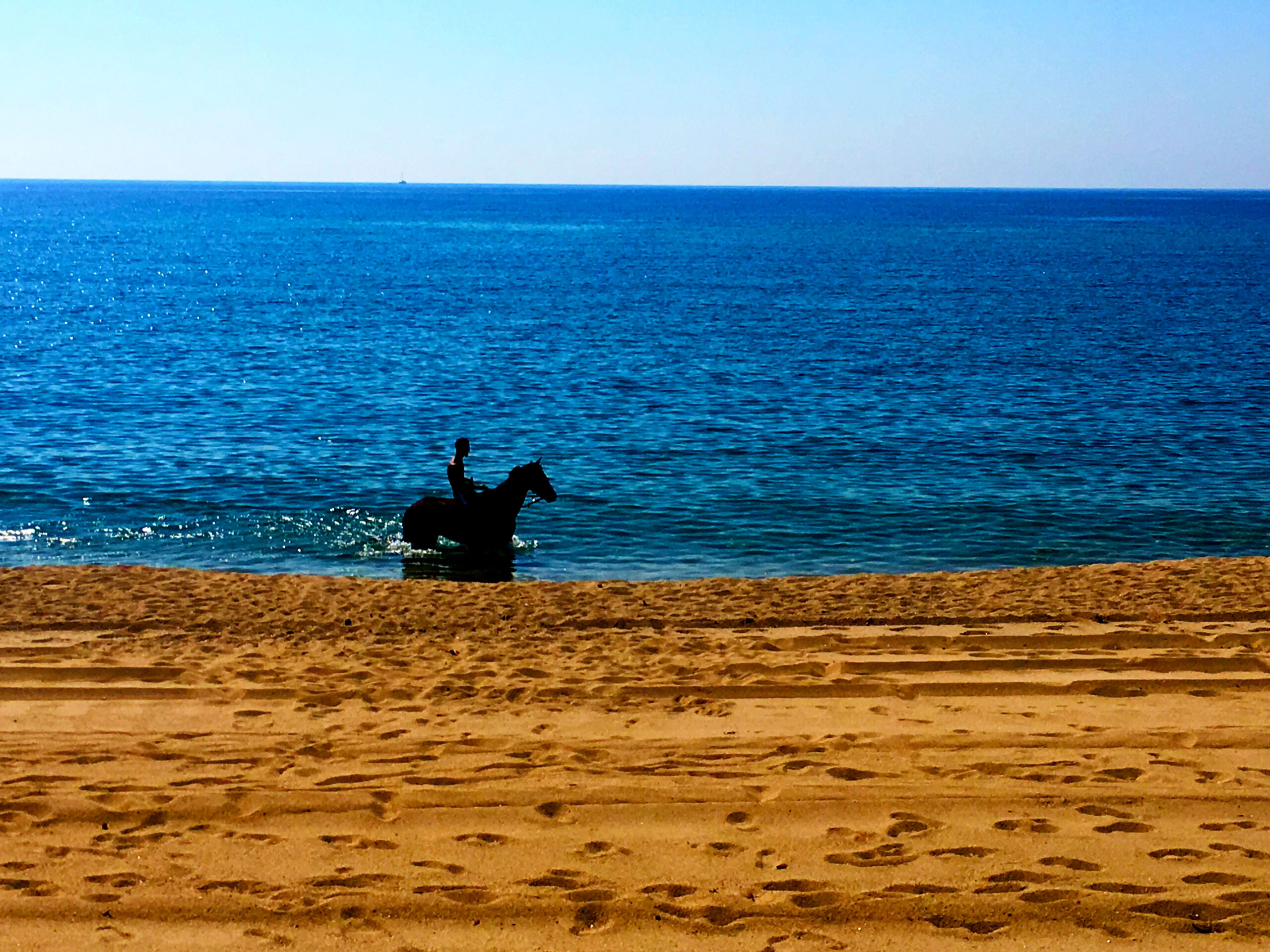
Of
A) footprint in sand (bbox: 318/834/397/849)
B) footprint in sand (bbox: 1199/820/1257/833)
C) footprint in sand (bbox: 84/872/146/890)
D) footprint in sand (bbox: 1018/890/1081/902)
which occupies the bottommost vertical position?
footprint in sand (bbox: 84/872/146/890)

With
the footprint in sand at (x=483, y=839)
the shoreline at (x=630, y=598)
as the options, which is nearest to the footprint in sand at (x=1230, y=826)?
the footprint in sand at (x=483, y=839)

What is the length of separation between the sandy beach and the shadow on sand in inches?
152

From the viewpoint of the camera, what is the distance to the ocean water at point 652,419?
66.4 feet

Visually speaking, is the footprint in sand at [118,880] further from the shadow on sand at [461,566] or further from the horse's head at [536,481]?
the horse's head at [536,481]

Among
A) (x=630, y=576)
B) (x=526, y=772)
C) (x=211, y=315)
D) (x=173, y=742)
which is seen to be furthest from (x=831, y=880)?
(x=211, y=315)

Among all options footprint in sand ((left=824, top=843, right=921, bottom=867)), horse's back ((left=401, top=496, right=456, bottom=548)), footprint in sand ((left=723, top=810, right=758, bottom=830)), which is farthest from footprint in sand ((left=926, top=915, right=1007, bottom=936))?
horse's back ((left=401, top=496, right=456, bottom=548))

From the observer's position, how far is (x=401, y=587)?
15.5 m

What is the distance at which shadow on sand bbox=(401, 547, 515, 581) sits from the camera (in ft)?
59.3

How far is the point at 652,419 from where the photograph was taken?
3156 cm

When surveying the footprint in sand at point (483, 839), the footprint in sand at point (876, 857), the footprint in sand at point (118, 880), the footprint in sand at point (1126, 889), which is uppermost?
the footprint in sand at point (1126, 889)

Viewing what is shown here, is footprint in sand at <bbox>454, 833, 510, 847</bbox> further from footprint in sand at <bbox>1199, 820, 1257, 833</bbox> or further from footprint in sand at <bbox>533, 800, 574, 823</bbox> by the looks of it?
footprint in sand at <bbox>1199, 820, 1257, 833</bbox>

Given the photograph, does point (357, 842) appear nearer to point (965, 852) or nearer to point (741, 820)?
point (741, 820)

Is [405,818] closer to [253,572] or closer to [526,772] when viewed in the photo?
[526,772]

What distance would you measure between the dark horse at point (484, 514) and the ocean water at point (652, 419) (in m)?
0.60
